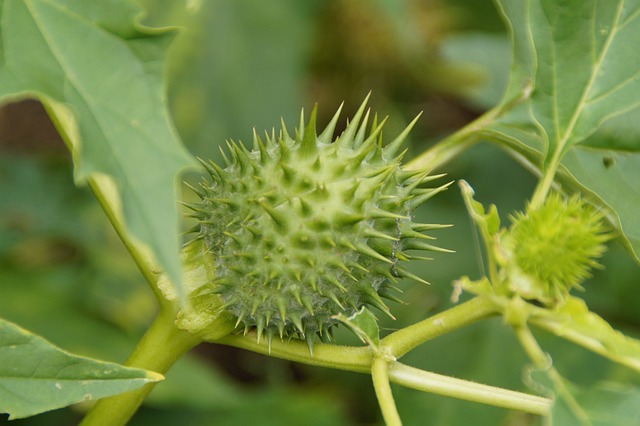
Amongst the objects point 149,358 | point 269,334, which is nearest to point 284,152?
point 269,334

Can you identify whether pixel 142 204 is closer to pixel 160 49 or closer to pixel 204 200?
pixel 160 49

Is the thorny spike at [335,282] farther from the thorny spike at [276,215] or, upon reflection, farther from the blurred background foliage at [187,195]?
the blurred background foliage at [187,195]

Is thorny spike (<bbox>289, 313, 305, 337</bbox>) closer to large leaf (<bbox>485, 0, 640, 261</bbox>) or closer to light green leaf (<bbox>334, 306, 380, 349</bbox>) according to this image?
light green leaf (<bbox>334, 306, 380, 349</bbox>)

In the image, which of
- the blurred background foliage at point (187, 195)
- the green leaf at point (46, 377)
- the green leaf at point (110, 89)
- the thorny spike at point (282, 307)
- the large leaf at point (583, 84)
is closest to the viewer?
the green leaf at point (110, 89)

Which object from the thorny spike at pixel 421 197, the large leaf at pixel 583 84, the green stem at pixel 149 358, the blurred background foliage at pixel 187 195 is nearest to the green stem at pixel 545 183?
the large leaf at pixel 583 84

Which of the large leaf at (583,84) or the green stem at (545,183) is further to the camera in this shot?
the large leaf at (583,84)

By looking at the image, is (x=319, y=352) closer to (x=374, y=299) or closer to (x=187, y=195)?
(x=374, y=299)

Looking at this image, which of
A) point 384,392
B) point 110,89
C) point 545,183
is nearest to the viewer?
point 110,89
